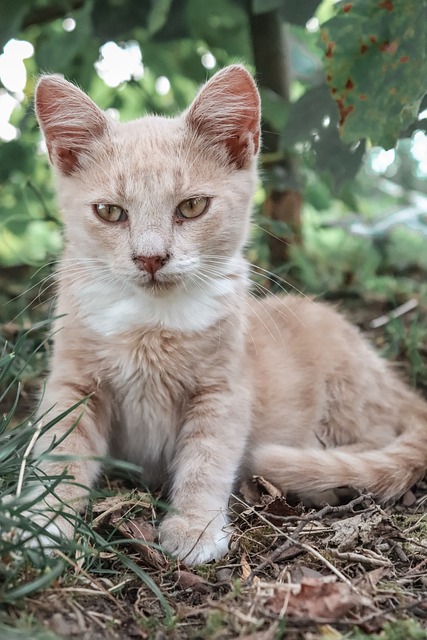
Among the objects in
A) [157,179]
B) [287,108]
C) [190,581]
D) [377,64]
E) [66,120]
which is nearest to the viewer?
[190,581]

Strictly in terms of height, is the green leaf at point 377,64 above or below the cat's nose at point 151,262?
above

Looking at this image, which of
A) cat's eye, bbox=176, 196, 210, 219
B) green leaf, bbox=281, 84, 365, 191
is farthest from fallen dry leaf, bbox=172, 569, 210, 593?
green leaf, bbox=281, 84, 365, 191

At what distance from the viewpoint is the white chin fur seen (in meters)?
2.20

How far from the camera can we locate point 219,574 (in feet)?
5.96

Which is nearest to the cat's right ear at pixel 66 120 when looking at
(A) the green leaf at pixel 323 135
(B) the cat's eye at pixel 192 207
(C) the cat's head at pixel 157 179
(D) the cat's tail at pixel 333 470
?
(C) the cat's head at pixel 157 179

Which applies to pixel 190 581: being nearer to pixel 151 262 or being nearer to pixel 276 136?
pixel 151 262

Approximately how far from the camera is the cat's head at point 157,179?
2049 mm

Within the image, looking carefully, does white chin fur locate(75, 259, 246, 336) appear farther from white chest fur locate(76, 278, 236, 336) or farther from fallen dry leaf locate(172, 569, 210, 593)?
fallen dry leaf locate(172, 569, 210, 593)

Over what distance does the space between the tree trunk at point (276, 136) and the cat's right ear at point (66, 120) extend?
1537 millimetres

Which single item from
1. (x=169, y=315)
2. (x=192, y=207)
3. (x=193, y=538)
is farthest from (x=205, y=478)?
(x=192, y=207)

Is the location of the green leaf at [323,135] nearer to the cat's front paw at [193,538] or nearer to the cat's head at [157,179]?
the cat's head at [157,179]

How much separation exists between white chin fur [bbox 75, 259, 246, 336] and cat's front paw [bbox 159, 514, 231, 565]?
1.90ft

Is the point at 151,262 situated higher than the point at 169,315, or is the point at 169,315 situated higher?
the point at 151,262

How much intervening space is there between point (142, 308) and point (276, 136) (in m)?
1.98
